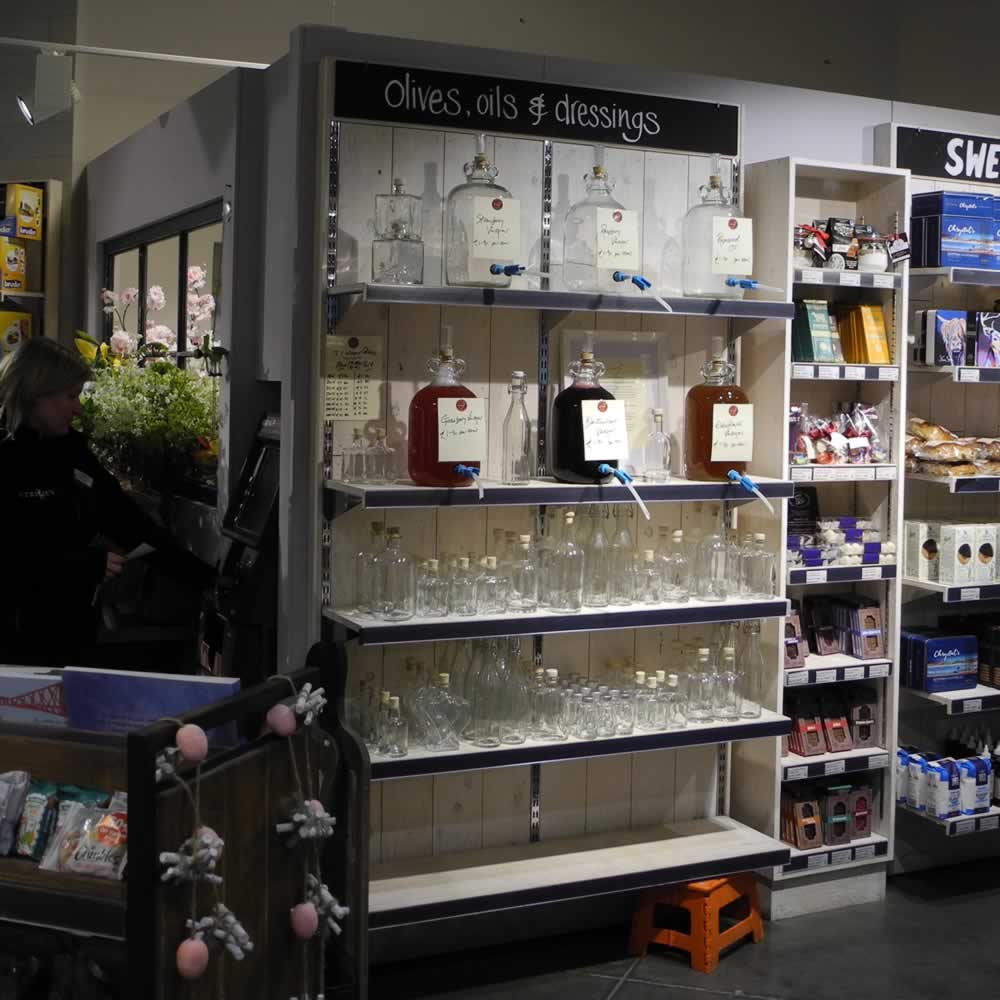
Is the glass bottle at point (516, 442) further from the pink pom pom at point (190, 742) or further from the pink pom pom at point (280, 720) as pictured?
the pink pom pom at point (190, 742)

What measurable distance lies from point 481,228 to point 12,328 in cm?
412

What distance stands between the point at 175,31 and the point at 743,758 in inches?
185

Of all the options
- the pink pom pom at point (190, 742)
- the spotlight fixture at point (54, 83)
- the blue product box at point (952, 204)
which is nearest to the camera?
the pink pom pom at point (190, 742)

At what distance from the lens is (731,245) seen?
3650mm

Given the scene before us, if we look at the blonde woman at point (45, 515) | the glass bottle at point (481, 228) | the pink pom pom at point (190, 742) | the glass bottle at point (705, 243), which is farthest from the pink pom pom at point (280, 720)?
the glass bottle at point (705, 243)

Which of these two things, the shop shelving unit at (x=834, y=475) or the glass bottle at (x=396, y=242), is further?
the shop shelving unit at (x=834, y=475)

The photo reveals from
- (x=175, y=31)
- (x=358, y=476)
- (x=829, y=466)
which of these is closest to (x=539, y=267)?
(x=358, y=476)

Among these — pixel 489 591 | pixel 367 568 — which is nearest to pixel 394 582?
pixel 367 568

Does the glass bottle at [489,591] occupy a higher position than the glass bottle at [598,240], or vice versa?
the glass bottle at [598,240]

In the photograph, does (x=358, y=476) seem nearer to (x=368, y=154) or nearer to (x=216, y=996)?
(x=368, y=154)

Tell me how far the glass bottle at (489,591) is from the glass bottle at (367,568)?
277mm

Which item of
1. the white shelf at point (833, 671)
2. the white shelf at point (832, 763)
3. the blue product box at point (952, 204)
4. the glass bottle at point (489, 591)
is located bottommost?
the white shelf at point (832, 763)

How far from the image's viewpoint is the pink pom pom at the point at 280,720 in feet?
7.51

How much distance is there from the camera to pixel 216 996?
2160 millimetres
